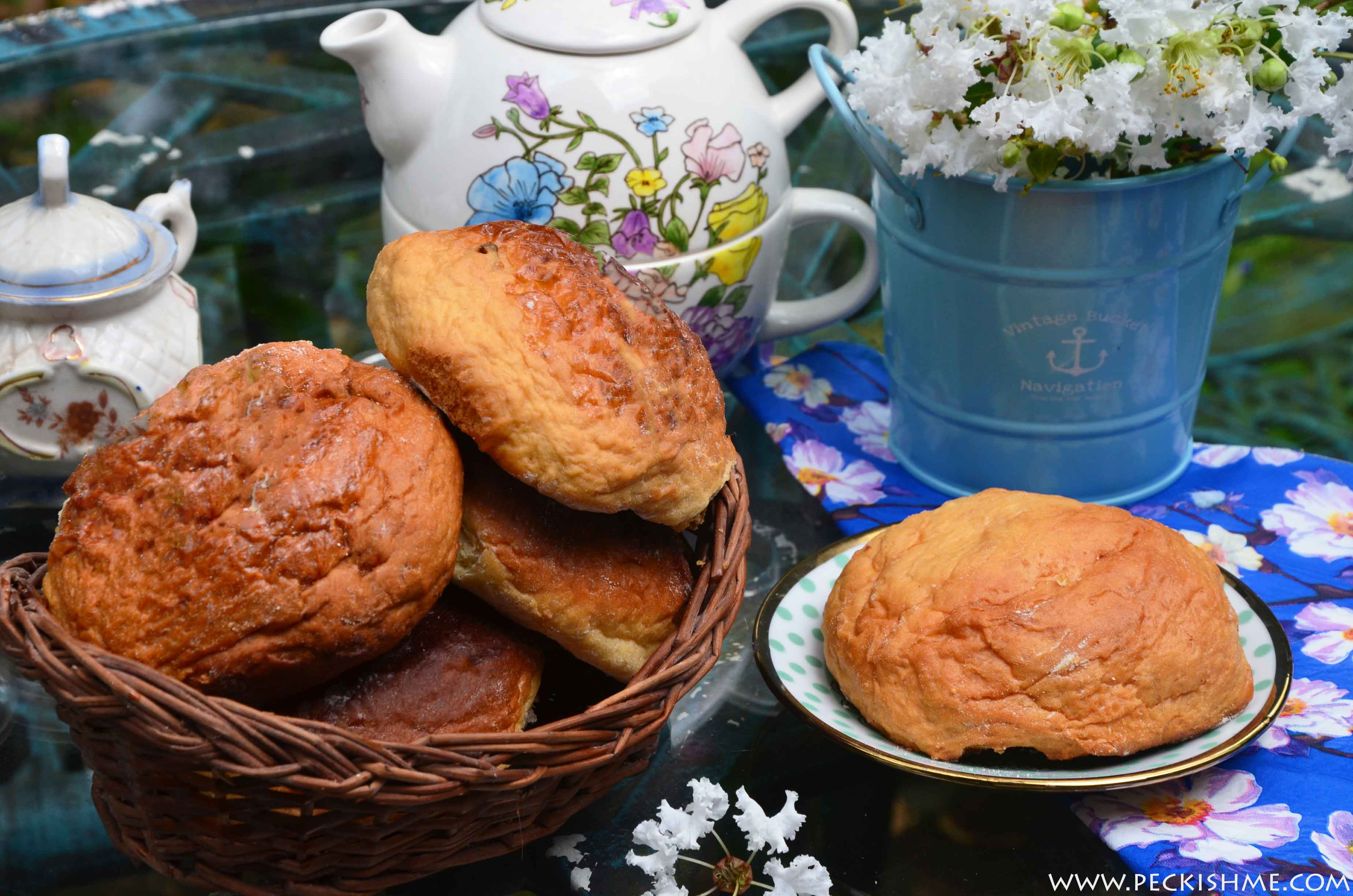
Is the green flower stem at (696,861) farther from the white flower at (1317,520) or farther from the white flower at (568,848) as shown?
the white flower at (1317,520)

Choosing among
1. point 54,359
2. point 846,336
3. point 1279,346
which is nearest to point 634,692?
point 54,359

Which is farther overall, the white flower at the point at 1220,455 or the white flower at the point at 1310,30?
the white flower at the point at 1220,455

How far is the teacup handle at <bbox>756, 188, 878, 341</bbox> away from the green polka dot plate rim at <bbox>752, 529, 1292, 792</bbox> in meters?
0.38

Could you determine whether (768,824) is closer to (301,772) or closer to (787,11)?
(301,772)

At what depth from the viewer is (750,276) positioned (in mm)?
1160

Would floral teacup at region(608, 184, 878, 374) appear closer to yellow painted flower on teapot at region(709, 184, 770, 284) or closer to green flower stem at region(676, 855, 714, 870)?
yellow painted flower on teapot at region(709, 184, 770, 284)

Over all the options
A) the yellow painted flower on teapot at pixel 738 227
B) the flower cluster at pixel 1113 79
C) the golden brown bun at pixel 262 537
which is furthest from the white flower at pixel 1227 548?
the golden brown bun at pixel 262 537

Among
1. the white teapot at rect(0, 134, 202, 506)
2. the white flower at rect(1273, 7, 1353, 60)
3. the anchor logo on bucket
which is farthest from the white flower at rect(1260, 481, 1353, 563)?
the white teapot at rect(0, 134, 202, 506)

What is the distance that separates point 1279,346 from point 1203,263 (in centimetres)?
33

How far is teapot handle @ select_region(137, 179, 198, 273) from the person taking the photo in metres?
1.10

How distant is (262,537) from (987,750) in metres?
0.48

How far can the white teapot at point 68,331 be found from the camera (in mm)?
976

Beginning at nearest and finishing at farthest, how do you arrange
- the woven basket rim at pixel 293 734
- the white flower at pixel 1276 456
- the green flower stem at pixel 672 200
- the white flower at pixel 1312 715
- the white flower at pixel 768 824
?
1. the woven basket rim at pixel 293 734
2. the white flower at pixel 768 824
3. the white flower at pixel 1312 715
4. the green flower stem at pixel 672 200
5. the white flower at pixel 1276 456

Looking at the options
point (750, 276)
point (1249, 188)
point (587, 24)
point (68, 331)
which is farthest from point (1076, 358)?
point (68, 331)
